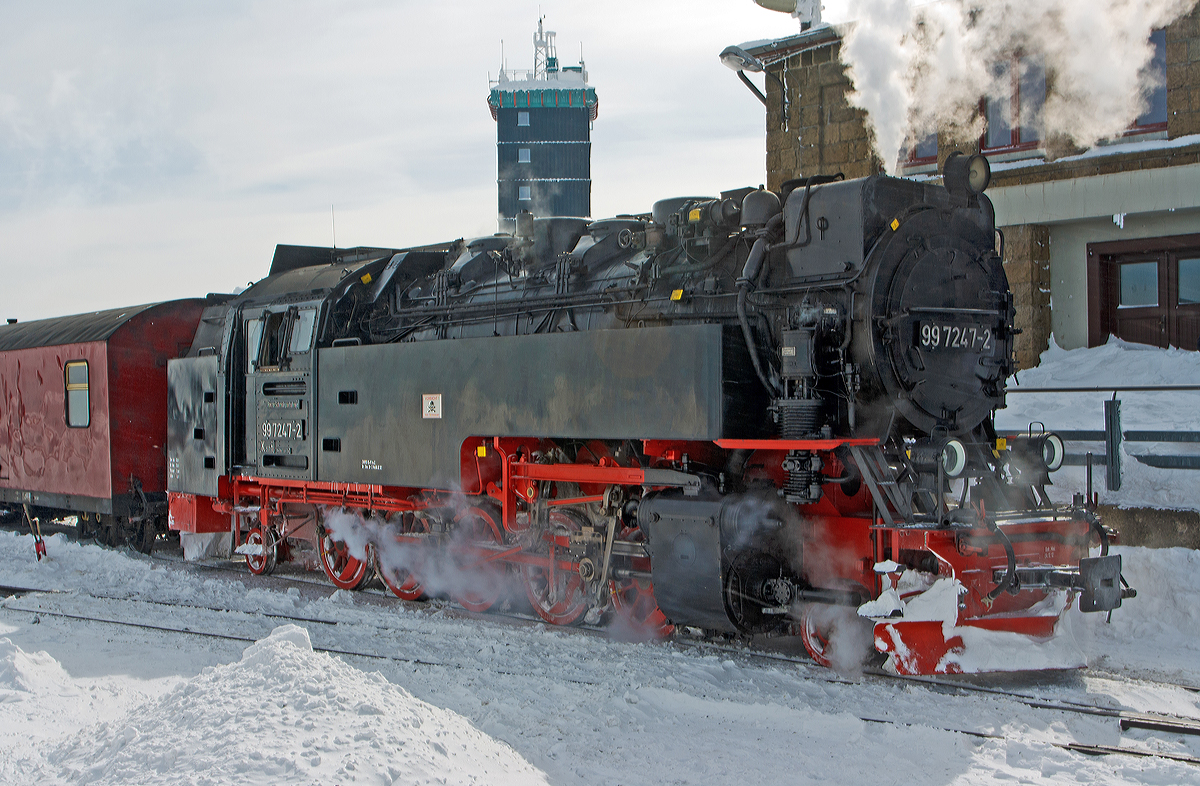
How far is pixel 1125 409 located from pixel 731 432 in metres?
6.80

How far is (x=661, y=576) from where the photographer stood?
621cm

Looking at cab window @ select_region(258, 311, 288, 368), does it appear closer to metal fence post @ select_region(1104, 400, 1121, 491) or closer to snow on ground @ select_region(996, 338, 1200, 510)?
snow on ground @ select_region(996, 338, 1200, 510)

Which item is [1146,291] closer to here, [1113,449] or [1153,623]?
[1113,449]

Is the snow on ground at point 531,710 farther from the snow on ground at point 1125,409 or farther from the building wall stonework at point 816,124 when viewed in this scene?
the building wall stonework at point 816,124

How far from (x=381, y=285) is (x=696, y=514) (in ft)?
14.9

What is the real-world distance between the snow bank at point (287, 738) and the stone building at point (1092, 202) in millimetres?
9533

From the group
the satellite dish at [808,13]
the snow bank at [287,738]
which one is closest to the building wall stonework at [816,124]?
the satellite dish at [808,13]

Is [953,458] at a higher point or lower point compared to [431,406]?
lower

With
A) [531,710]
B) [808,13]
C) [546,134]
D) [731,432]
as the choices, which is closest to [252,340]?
[731,432]

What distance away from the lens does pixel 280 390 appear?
9.38 meters

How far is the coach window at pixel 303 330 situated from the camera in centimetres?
902

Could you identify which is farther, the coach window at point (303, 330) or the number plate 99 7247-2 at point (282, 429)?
the number plate 99 7247-2 at point (282, 429)

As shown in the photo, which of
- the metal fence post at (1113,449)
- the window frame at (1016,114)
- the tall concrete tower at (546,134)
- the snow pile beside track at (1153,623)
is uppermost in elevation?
the tall concrete tower at (546,134)

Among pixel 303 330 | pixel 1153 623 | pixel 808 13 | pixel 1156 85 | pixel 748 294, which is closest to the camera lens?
pixel 748 294
